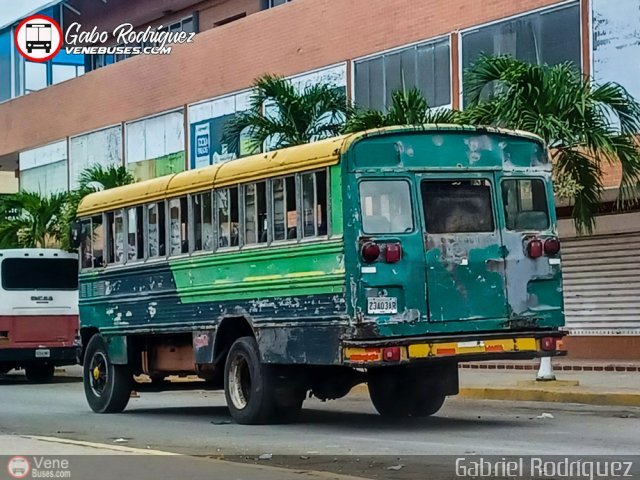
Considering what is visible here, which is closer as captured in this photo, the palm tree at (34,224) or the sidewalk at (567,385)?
the sidewalk at (567,385)

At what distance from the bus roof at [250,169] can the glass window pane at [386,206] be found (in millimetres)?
491

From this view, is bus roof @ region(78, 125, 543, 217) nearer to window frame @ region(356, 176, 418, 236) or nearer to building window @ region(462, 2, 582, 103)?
window frame @ region(356, 176, 418, 236)

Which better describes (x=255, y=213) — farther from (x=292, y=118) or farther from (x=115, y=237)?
(x=292, y=118)

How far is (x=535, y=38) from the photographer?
2631 centimetres

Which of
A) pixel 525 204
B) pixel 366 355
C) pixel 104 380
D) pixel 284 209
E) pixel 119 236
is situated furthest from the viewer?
pixel 104 380

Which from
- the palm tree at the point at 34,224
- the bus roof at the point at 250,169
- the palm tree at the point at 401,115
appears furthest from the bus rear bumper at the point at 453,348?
the palm tree at the point at 34,224

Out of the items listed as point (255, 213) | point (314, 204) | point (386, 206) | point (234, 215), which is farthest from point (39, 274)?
point (386, 206)

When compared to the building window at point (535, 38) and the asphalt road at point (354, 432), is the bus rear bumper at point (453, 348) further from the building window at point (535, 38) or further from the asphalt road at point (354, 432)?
the building window at point (535, 38)

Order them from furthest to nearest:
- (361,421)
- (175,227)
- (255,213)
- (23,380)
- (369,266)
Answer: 1. (23,380)
2. (175,227)
3. (361,421)
4. (255,213)
5. (369,266)

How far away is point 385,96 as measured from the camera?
30.6 m

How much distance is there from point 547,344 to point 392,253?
199 centimetres

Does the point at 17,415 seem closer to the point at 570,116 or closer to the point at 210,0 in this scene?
the point at 570,116

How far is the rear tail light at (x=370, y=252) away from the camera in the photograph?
548 inches

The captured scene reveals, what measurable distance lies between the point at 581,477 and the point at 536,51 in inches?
662
